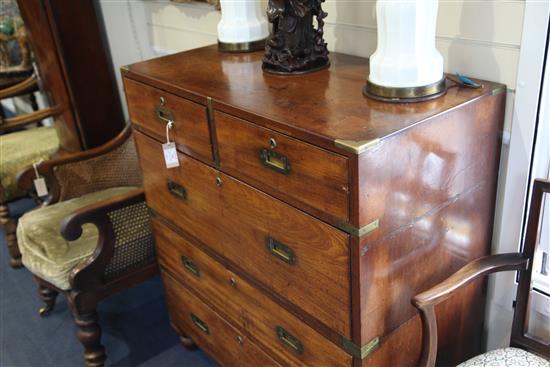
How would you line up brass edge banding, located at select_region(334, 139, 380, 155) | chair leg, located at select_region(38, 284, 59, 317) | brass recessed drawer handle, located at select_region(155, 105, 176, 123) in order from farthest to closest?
1. chair leg, located at select_region(38, 284, 59, 317)
2. brass recessed drawer handle, located at select_region(155, 105, 176, 123)
3. brass edge banding, located at select_region(334, 139, 380, 155)

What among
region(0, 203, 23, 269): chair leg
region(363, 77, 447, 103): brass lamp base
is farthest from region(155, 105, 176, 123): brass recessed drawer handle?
region(0, 203, 23, 269): chair leg

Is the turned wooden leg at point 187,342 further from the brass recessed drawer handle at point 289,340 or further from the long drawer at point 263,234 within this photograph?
the brass recessed drawer handle at point 289,340

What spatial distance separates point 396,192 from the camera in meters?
1.08

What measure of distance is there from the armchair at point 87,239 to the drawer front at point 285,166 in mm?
703

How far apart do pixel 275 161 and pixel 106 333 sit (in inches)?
55.0

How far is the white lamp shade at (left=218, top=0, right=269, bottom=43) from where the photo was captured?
1.60m

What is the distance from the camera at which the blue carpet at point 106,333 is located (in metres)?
2.07

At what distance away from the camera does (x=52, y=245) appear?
199cm

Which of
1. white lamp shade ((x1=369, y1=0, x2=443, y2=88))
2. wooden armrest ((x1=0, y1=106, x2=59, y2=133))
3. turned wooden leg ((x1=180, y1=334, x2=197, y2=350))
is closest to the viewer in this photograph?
white lamp shade ((x1=369, y1=0, x2=443, y2=88))

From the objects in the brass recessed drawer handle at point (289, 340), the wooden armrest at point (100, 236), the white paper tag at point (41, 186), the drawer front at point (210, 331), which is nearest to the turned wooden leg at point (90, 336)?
the wooden armrest at point (100, 236)

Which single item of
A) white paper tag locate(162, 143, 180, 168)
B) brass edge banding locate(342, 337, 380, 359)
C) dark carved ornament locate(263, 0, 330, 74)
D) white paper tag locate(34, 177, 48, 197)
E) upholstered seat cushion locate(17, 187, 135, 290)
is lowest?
upholstered seat cushion locate(17, 187, 135, 290)

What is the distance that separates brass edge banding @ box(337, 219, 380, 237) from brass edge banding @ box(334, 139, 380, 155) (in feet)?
0.50

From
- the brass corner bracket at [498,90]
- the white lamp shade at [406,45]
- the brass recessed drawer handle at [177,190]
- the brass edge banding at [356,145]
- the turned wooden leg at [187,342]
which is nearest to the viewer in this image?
the brass edge banding at [356,145]

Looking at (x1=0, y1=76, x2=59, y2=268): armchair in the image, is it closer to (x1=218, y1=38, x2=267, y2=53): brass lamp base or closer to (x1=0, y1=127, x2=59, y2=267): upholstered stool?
(x1=0, y1=127, x2=59, y2=267): upholstered stool
